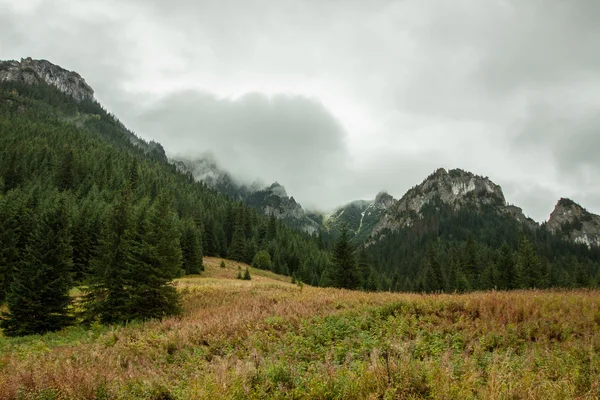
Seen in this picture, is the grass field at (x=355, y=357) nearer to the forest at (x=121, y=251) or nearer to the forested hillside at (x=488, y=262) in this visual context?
the forest at (x=121, y=251)

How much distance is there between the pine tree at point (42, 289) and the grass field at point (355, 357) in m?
12.7

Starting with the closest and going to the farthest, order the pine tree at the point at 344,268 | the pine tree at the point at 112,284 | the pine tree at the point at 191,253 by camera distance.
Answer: the pine tree at the point at 112,284 < the pine tree at the point at 344,268 < the pine tree at the point at 191,253

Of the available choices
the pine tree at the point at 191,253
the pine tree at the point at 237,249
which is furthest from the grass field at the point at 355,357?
the pine tree at the point at 237,249

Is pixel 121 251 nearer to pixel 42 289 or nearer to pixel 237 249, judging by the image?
pixel 42 289

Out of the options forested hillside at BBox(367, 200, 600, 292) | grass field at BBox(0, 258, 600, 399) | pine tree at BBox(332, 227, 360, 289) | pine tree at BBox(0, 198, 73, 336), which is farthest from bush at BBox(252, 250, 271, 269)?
grass field at BBox(0, 258, 600, 399)

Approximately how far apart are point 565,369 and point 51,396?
29.6 ft

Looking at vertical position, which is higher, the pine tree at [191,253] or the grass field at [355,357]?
the pine tree at [191,253]

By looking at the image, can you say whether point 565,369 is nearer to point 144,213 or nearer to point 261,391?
point 261,391

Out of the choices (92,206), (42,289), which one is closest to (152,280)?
(42,289)

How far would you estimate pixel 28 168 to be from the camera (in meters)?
93.8

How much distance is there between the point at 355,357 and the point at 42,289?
22440 millimetres

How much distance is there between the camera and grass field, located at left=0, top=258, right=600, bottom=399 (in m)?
5.07

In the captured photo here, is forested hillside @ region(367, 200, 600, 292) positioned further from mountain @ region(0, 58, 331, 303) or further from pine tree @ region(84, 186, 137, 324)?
pine tree @ region(84, 186, 137, 324)

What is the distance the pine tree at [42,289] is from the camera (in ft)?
66.5
